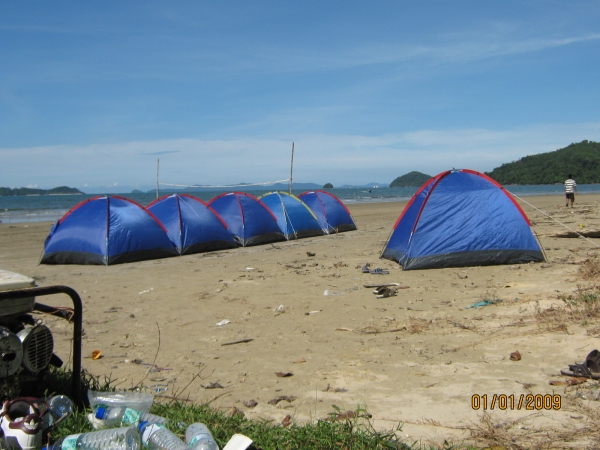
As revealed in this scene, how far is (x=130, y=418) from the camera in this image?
11.7 feet

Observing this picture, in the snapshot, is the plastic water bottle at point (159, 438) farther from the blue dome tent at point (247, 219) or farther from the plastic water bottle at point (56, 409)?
the blue dome tent at point (247, 219)

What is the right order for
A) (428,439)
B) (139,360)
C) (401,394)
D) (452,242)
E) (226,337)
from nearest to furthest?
(428,439) → (401,394) → (139,360) → (226,337) → (452,242)

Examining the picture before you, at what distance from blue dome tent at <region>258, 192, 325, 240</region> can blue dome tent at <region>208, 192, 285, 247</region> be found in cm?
43

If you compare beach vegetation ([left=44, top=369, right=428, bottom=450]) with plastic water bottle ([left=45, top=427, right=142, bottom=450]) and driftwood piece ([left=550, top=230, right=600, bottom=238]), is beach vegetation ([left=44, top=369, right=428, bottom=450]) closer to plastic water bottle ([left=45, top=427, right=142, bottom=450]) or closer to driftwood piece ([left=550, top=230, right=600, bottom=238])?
plastic water bottle ([left=45, top=427, right=142, bottom=450])

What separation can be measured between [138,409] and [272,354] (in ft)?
6.56

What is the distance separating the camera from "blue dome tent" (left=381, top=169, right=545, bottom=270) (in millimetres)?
10000

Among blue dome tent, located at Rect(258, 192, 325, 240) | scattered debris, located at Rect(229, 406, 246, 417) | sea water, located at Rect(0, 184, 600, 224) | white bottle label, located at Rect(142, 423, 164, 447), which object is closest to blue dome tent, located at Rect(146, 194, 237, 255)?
blue dome tent, located at Rect(258, 192, 325, 240)

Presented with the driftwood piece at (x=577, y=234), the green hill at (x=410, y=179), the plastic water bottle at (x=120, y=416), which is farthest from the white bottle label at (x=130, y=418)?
the green hill at (x=410, y=179)

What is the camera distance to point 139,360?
5.49 m

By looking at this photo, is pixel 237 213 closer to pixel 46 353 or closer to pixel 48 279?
pixel 48 279

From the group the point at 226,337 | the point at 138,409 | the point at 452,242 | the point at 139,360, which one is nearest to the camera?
the point at 138,409

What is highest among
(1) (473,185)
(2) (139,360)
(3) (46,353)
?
(1) (473,185)

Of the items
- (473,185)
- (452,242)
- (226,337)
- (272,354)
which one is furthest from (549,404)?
(473,185)

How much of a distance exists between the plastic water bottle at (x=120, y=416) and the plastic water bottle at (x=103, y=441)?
0.16 m
